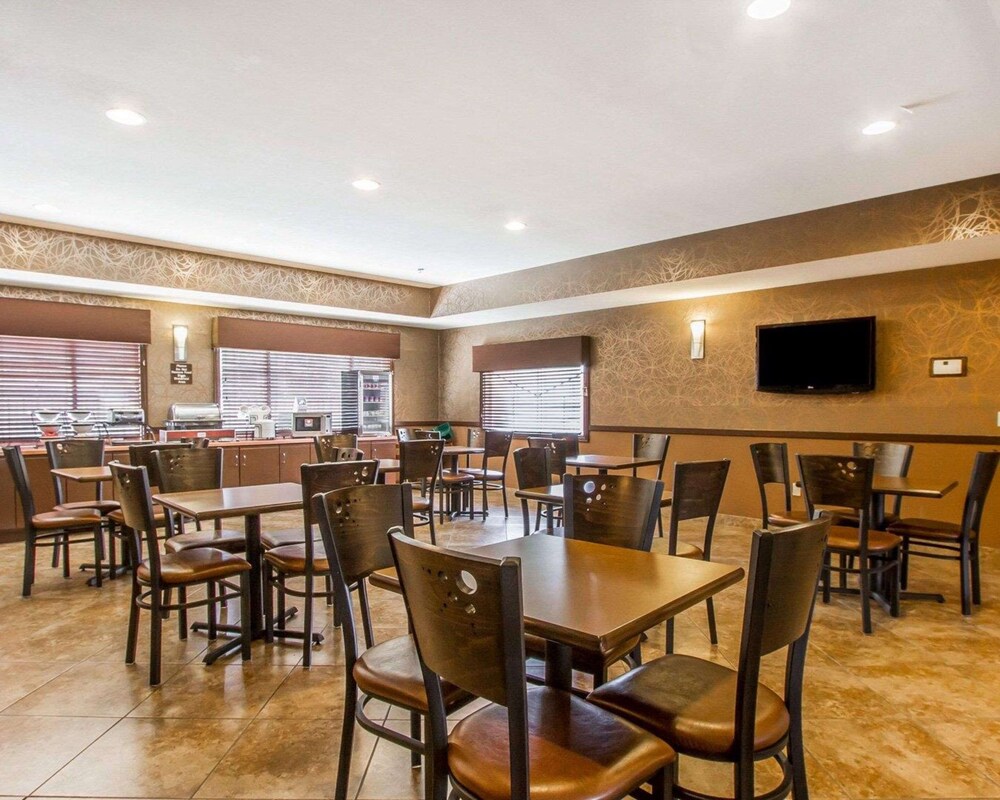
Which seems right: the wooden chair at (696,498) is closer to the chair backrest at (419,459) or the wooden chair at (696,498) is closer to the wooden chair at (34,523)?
the chair backrest at (419,459)

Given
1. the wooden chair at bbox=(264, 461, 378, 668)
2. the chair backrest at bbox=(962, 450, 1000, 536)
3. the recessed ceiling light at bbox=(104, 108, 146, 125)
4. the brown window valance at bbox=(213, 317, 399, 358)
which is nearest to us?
the wooden chair at bbox=(264, 461, 378, 668)

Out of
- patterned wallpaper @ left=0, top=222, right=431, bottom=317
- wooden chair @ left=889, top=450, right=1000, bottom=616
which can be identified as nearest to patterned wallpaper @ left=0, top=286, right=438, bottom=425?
patterned wallpaper @ left=0, top=222, right=431, bottom=317

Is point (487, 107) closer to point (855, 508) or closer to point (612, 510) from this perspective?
point (612, 510)

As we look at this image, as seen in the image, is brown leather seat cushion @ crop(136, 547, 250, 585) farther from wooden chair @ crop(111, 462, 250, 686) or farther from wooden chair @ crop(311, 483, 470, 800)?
wooden chair @ crop(311, 483, 470, 800)

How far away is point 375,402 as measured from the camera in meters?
8.96

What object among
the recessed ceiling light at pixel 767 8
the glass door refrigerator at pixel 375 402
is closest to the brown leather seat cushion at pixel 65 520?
the glass door refrigerator at pixel 375 402

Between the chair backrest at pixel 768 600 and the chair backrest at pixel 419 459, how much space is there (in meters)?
3.80

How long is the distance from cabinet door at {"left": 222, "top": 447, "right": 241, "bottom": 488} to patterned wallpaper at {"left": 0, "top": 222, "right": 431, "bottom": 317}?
1.74 meters

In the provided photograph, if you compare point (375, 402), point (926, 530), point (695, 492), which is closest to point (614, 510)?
point (695, 492)

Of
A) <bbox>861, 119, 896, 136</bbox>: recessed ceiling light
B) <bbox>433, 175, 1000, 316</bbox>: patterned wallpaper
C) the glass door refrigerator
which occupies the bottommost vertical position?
the glass door refrigerator

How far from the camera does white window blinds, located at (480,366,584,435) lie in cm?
805

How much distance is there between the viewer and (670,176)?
4289mm

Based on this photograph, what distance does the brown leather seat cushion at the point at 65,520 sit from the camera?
4.18 meters

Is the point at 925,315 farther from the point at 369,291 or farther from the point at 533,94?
the point at 369,291
